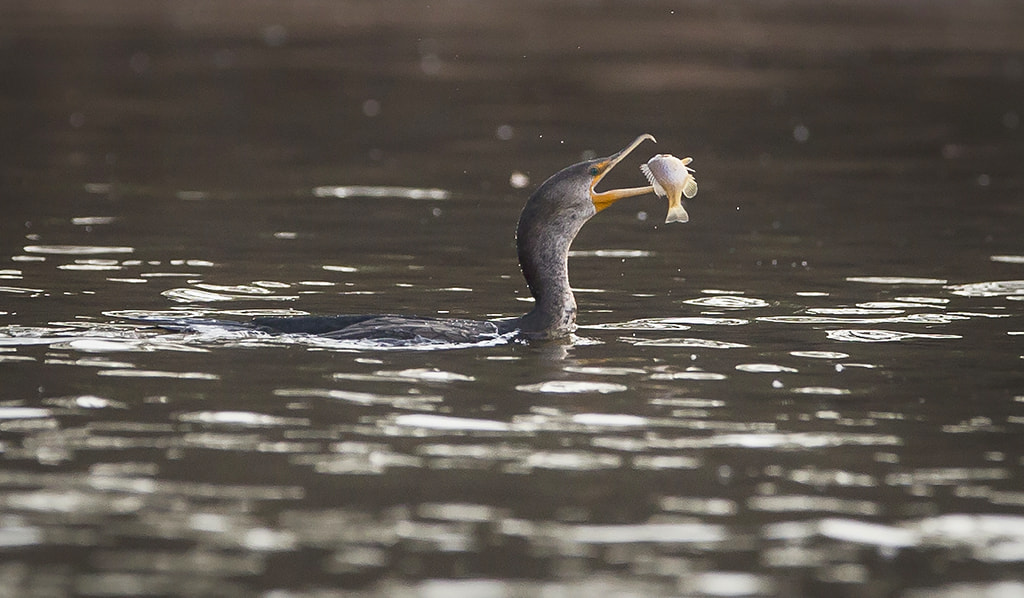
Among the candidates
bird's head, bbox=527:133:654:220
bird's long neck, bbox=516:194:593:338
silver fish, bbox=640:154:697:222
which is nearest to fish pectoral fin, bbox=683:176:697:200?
silver fish, bbox=640:154:697:222

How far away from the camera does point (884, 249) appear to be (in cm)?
1590

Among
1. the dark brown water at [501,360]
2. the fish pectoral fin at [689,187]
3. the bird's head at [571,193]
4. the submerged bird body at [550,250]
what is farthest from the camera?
the fish pectoral fin at [689,187]

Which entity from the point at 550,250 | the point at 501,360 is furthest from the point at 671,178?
the point at 501,360

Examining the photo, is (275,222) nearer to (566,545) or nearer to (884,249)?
(884,249)

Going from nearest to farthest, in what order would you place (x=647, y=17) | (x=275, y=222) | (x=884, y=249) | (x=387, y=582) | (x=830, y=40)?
(x=387, y=582) < (x=884, y=249) < (x=275, y=222) < (x=830, y=40) < (x=647, y=17)

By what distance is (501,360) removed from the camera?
1088 centimetres

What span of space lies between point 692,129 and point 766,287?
12.1 metres

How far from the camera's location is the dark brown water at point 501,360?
7.19m

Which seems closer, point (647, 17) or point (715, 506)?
point (715, 506)

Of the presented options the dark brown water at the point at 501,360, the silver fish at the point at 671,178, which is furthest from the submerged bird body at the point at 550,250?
the silver fish at the point at 671,178

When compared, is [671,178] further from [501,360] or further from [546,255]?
[501,360]

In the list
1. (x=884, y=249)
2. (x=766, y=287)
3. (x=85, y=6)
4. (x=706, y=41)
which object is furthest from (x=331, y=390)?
(x=85, y=6)

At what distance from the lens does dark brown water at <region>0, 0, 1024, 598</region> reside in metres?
7.19

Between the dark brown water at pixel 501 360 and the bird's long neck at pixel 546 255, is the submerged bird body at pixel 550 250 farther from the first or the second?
the dark brown water at pixel 501 360
